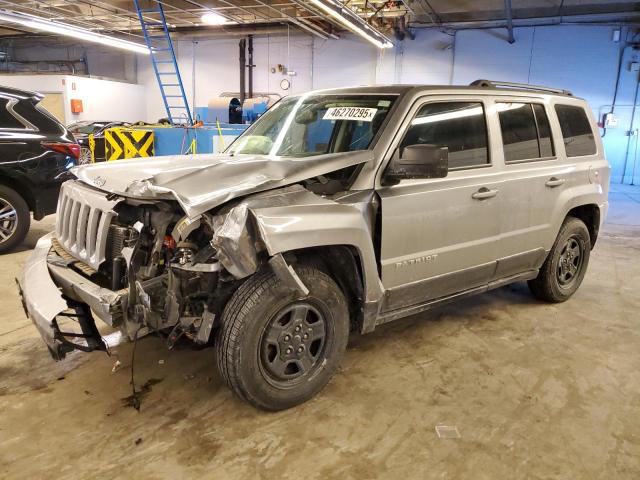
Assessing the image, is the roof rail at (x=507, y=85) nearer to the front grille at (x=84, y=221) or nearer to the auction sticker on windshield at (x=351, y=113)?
the auction sticker on windshield at (x=351, y=113)

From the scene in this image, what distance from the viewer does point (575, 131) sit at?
411 cm

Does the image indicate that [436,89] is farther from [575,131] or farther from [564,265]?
[564,265]

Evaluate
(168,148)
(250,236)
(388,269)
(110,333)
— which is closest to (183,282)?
(250,236)

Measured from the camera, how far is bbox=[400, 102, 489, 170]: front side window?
2.99 m

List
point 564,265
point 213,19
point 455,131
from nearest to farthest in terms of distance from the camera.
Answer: point 455,131 < point 564,265 < point 213,19

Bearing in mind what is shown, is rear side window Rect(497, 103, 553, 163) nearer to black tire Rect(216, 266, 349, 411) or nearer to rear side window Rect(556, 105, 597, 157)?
rear side window Rect(556, 105, 597, 157)

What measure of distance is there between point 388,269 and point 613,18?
→ 1409 centimetres

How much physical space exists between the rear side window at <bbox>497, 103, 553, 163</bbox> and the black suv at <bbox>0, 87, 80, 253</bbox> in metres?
4.63

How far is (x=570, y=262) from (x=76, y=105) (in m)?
17.6

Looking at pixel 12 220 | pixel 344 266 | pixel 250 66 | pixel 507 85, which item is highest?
pixel 250 66

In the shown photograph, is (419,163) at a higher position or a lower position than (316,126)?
lower

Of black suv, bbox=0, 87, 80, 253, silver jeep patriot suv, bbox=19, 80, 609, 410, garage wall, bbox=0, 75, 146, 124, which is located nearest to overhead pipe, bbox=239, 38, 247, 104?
garage wall, bbox=0, 75, 146, 124

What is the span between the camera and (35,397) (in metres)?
2.68

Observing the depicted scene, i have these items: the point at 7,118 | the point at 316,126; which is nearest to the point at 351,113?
the point at 316,126
